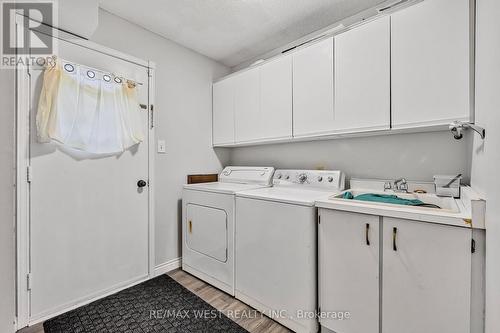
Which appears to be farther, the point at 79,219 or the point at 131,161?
the point at 131,161

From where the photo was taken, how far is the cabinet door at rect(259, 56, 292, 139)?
6.82ft

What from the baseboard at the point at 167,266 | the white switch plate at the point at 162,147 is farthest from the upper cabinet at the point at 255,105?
the baseboard at the point at 167,266

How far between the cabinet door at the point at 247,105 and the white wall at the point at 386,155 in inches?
16.3

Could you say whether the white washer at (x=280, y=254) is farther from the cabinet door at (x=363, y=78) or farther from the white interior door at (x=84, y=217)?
the white interior door at (x=84, y=217)

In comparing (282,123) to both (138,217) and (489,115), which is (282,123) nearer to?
(489,115)

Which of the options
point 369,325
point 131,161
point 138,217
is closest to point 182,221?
point 138,217

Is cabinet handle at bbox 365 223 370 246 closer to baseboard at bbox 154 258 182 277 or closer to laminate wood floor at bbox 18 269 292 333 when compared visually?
laminate wood floor at bbox 18 269 292 333

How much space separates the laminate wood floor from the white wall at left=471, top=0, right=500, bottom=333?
3.90ft

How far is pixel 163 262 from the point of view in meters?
2.31

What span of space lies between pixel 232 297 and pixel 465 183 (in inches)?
78.3

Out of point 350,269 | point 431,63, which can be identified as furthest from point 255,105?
point 350,269

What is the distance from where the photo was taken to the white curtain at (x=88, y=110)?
1.56 meters

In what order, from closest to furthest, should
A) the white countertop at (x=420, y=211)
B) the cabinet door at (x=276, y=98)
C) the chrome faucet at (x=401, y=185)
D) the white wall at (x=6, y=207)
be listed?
the white wall at (x=6, y=207), the white countertop at (x=420, y=211), the chrome faucet at (x=401, y=185), the cabinet door at (x=276, y=98)

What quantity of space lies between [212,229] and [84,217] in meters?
1.06
